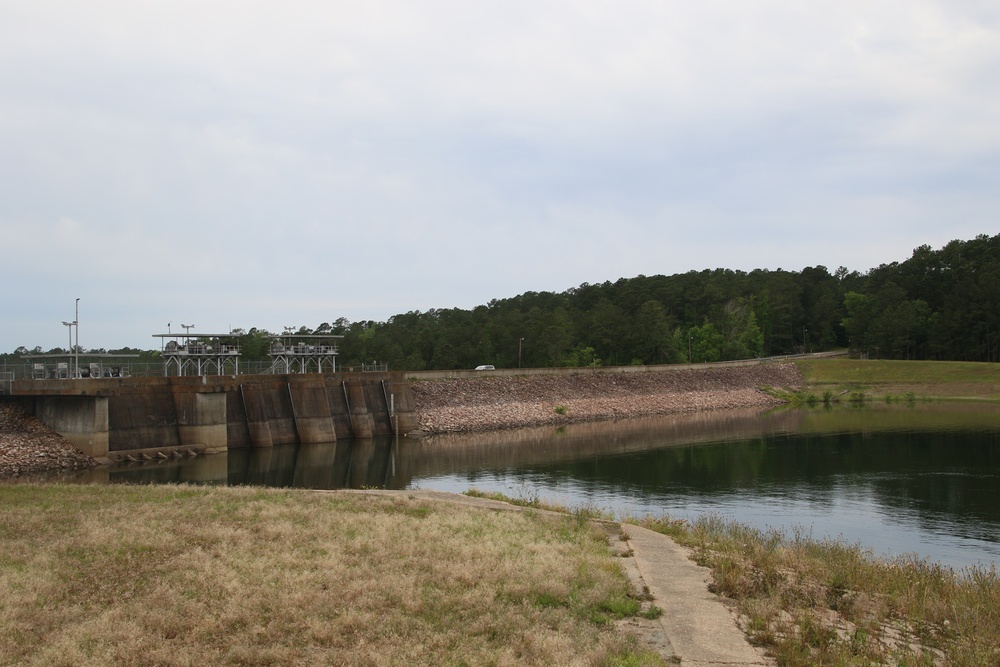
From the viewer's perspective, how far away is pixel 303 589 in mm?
14172

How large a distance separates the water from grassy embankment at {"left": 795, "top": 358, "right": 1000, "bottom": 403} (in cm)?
2880

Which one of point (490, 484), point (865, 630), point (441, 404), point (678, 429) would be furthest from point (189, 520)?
point (678, 429)

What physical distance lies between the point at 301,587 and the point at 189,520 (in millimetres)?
7791

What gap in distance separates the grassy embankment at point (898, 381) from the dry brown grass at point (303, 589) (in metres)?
89.2

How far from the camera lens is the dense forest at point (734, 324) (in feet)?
388

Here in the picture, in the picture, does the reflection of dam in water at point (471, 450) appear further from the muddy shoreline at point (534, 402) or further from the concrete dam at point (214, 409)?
the muddy shoreline at point (534, 402)

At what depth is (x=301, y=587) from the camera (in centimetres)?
1429

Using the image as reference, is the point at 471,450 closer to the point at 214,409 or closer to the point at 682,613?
the point at 214,409

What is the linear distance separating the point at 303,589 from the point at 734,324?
131492 mm

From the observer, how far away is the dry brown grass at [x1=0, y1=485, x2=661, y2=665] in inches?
445

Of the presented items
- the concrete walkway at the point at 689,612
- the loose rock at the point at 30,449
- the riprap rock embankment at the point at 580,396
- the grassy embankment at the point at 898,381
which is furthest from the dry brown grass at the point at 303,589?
the grassy embankment at the point at 898,381

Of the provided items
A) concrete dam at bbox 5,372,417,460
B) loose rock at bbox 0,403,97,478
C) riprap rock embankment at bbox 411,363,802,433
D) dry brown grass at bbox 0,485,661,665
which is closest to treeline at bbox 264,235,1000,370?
riprap rock embankment at bbox 411,363,802,433

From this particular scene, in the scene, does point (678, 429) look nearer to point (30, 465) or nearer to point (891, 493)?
point (891, 493)

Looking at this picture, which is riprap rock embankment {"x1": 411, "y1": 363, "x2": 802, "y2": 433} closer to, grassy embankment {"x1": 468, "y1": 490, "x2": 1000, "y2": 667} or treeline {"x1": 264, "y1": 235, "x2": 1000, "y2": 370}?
treeline {"x1": 264, "y1": 235, "x2": 1000, "y2": 370}
